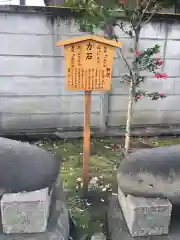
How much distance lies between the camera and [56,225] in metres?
2.96

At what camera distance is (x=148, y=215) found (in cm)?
271

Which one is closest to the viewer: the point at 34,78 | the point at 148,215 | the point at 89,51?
the point at 148,215

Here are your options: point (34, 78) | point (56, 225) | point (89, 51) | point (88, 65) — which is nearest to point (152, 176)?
point (56, 225)

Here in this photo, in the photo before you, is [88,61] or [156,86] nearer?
[88,61]

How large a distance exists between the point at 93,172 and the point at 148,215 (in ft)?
6.63

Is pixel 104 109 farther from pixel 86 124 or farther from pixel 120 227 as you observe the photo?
pixel 120 227

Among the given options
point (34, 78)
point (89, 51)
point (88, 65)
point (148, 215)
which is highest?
point (89, 51)

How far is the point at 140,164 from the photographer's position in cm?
289

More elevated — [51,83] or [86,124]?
[51,83]

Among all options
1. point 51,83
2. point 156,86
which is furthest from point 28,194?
point 156,86

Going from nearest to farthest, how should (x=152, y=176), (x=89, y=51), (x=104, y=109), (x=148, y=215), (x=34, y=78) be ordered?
(x=148, y=215) → (x=152, y=176) → (x=89, y=51) → (x=34, y=78) → (x=104, y=109)

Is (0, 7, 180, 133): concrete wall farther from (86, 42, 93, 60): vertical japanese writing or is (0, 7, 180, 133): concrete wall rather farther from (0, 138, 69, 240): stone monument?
(0, 138, 69, 240): stone monument

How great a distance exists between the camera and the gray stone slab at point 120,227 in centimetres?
284

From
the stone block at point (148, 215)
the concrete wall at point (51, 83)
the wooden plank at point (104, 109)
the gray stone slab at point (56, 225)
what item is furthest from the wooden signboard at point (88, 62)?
the wooden plank at point (104, 109)
